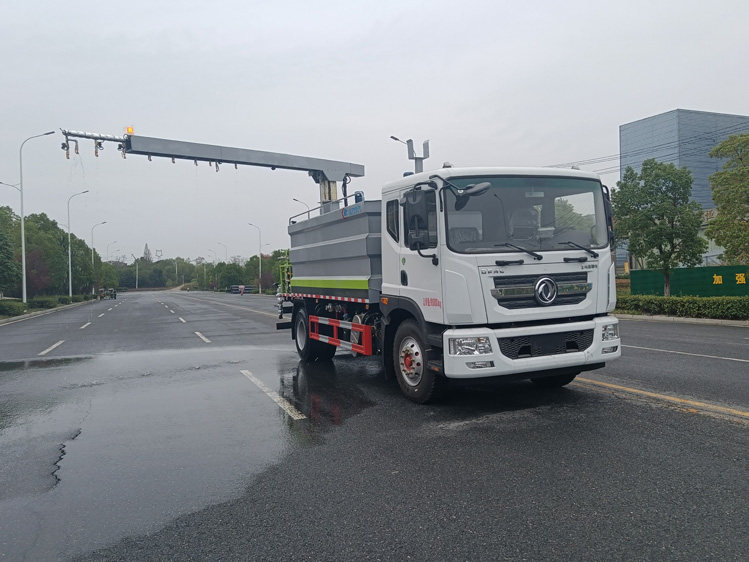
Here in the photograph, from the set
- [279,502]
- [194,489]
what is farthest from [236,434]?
[279,502]

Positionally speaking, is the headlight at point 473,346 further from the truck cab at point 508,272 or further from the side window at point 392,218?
the side window at point 392,218

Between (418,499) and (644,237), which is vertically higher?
(644,237)

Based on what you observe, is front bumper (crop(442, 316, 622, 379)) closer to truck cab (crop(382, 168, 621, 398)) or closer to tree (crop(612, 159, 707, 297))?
truck cab (crop(382, 168, 621, 398))

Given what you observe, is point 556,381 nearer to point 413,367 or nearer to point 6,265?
point 413,367

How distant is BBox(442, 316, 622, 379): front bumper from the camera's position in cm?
570

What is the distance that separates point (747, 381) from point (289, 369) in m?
6.87

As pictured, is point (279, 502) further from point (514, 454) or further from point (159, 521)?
point (514, 454)

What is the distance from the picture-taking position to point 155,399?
7.68 m

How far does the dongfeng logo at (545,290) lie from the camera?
19.4 feet

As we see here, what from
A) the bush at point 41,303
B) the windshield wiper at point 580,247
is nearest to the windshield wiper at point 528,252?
the windshield wiper at point 580,247

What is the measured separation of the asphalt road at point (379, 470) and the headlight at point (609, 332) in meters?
0.74

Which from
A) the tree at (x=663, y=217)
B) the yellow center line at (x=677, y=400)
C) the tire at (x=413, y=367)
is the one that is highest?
the tree at (x=663, y=217)

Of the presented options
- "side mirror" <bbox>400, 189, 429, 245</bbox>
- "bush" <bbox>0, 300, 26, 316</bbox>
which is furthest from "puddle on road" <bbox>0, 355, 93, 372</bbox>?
"bush" <bbox>0, 300, 26, 316</bbox>

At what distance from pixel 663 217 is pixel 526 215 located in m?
17.9
